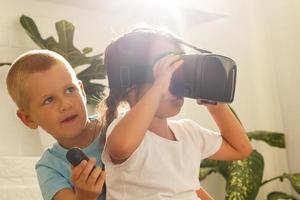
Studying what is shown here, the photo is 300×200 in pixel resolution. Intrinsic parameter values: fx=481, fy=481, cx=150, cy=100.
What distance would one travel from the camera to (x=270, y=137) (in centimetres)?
221

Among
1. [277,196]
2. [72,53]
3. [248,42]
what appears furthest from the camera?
[248,42]

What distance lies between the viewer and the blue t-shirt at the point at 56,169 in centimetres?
88

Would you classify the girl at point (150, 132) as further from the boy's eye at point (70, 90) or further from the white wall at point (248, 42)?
the white wall at point (248, 42)

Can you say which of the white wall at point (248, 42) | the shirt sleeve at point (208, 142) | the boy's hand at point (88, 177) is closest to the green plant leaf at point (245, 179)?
the white wall at point (248, 42)

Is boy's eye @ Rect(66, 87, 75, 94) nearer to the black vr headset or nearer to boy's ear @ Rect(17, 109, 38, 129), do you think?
boy's ear @ Rect(17, 109, 38, 129)

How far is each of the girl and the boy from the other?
0.21 feet

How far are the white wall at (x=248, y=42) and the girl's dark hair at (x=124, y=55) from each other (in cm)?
133

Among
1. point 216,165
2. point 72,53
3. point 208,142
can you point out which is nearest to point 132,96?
point 208,142

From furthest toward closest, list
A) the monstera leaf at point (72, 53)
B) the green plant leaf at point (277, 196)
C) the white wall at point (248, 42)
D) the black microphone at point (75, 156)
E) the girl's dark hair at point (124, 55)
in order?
1. the white wall at point (248, 42)
2. the green plant leaf at point (277, 196)
3. the monstera leaf at point (72, 53)
4. the girl's dark hair at point (124, 55)
5. the black microphone at point (75, 156)

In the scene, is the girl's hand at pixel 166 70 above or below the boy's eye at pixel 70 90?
above

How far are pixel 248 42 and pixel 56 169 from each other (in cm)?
174

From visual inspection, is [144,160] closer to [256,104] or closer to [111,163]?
[111,163]

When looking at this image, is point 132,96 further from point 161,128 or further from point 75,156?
point 75,156

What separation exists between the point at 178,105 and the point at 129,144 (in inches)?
5.6
